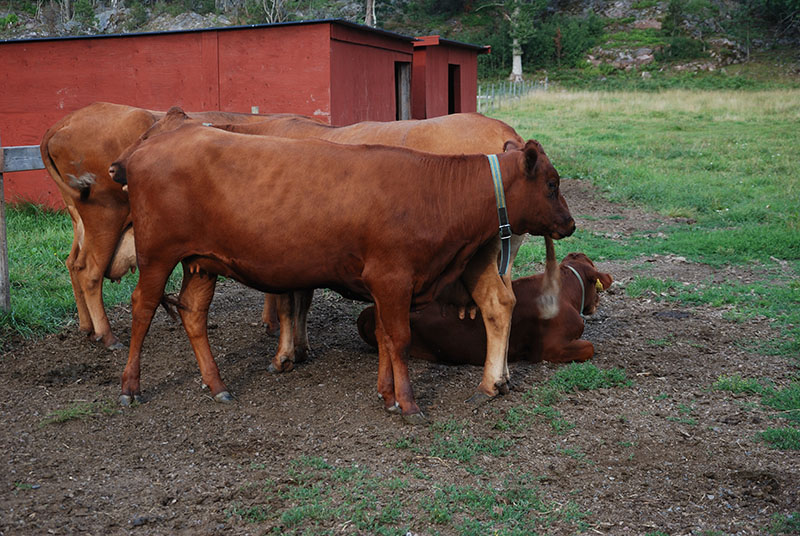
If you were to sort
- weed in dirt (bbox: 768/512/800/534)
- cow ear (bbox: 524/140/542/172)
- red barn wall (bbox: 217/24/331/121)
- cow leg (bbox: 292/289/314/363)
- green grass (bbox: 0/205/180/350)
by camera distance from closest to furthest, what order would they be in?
weed in dirt (bbox: 768/512/800/534) → cow ear (bbox: 524/140/542/172) → cow leg (bbox: 292/289/314/363) → green grass (bbox: 0/205/180/350) → red barn wall (bbox: 217/24/331/121)

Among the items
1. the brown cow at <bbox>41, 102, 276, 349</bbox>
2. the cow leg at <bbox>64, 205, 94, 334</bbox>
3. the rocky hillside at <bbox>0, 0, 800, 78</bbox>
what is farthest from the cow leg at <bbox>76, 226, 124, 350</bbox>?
the rocky hillside at <bbox>0, 0, 800, 78</bbox>

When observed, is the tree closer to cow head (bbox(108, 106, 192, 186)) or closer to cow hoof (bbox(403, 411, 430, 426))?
cow head (bbox(108, 106, 192, 186))

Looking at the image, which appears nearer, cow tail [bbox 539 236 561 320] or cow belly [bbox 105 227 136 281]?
cow tail [bbox 539 236 561 320]

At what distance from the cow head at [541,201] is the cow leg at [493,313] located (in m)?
0.38

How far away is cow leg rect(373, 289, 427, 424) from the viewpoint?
4.88 metres

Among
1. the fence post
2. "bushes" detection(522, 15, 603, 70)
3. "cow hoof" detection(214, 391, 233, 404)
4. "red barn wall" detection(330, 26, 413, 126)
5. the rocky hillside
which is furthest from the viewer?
"bushes" detection(522, 15, 603, 70)

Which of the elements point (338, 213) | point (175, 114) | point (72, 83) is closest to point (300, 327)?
point (338, 213)

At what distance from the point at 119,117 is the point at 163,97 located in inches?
194

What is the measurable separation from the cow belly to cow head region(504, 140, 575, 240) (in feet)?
10.9

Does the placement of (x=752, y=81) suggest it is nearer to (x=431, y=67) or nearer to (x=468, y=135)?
(x=431, y=67)

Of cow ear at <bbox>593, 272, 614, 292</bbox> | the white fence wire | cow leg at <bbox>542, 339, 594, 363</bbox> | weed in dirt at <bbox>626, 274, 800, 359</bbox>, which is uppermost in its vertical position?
the white fence wire

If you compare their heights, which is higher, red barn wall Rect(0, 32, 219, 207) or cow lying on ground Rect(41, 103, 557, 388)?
red barn wall Rect(0, 32, 219, 207)

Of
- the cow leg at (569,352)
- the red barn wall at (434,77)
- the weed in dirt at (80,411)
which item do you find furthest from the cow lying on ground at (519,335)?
the red barn wall at (434,77)

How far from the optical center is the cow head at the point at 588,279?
21.6ft
